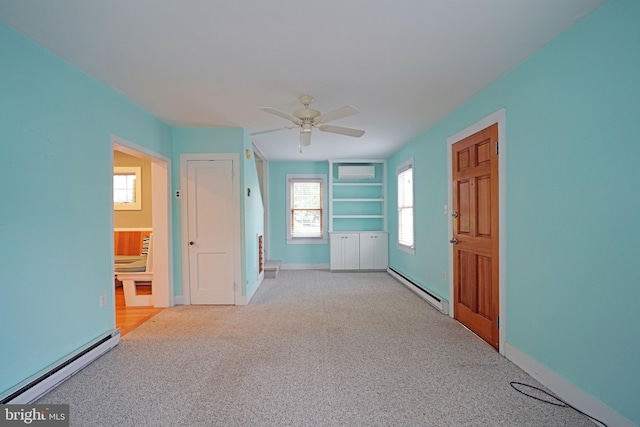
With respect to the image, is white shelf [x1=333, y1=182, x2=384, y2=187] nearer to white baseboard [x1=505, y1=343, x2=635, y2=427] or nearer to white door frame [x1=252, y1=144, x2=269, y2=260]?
white door frame [x1=252, y1=144, x2=269, y2=260]

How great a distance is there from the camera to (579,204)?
1937mm

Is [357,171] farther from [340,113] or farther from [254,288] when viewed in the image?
[340,113]

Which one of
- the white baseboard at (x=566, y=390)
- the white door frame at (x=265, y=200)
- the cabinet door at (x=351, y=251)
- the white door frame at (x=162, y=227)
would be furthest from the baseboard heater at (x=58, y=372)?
the cabinet door at (x=351, y=251)

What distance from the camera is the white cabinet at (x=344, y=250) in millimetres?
6449

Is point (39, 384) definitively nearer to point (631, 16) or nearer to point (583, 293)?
point (583, 293)

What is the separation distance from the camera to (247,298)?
Answer: 4.32m

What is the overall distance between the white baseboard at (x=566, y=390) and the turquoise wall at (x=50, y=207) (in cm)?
362

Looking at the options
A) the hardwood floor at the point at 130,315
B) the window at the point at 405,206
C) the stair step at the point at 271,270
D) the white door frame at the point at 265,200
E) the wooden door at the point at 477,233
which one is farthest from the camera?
the white door frame at the point at 265,200

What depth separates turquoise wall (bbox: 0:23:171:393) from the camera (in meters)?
1.95

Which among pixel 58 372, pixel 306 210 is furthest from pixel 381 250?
pixel 58 372

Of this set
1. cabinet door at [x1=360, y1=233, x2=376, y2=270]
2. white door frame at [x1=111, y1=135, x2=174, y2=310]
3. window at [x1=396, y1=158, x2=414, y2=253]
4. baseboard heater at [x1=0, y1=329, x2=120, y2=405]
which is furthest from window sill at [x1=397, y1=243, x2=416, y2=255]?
baseboard heater at [x1=0, y1=329, x2=120, y2=405]

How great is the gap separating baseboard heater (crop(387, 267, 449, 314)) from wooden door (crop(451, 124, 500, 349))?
22 centimetres

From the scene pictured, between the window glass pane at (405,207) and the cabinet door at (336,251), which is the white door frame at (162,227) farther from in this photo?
the window glass pane at (405,207)

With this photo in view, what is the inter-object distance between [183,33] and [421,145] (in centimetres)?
364
